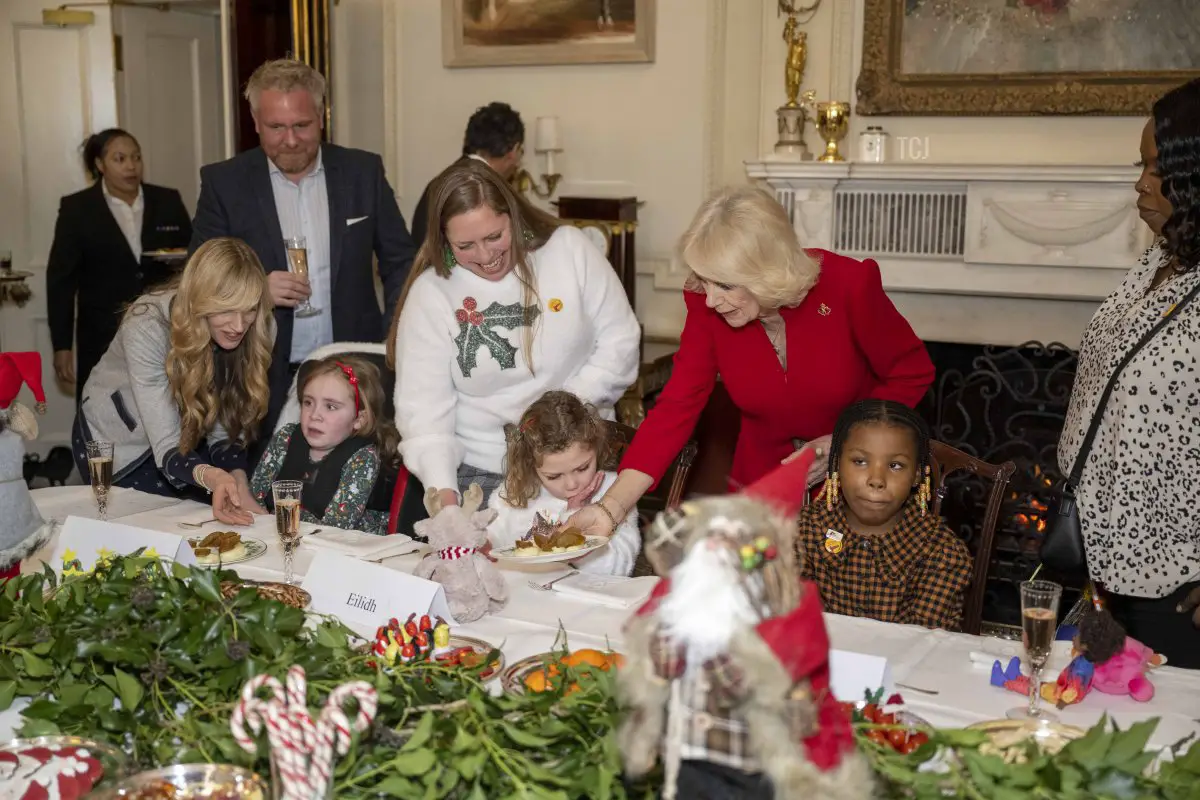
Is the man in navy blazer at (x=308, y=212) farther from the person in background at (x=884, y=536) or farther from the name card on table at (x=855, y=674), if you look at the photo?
the name card on table at (x=855, y=674)

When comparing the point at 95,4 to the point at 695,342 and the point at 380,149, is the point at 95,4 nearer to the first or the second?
the point at 380,149

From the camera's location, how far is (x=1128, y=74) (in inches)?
186

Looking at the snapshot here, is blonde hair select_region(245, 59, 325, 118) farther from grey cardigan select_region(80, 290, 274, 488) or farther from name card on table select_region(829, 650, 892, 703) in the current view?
name card on table select_region(829, 650, 892, 703)

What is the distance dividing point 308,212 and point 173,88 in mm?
3496

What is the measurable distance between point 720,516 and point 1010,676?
94cm

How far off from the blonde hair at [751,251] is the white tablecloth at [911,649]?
27.1 inches

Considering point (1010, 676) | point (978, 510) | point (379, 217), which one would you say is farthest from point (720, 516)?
point (978, 510)

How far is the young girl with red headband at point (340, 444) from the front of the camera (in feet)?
9.98

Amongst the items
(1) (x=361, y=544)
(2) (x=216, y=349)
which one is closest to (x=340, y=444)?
(2) (x=216, y=349)

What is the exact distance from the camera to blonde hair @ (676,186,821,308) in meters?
2.40

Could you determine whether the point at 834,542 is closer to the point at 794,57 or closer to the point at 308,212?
the point at 308,212

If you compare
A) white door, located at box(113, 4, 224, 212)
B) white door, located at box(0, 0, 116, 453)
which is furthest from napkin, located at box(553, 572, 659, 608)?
white door, located at box(113, 4, 224, 212)

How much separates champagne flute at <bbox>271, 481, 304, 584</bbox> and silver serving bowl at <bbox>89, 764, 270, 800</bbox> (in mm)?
913

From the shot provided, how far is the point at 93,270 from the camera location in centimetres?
563
